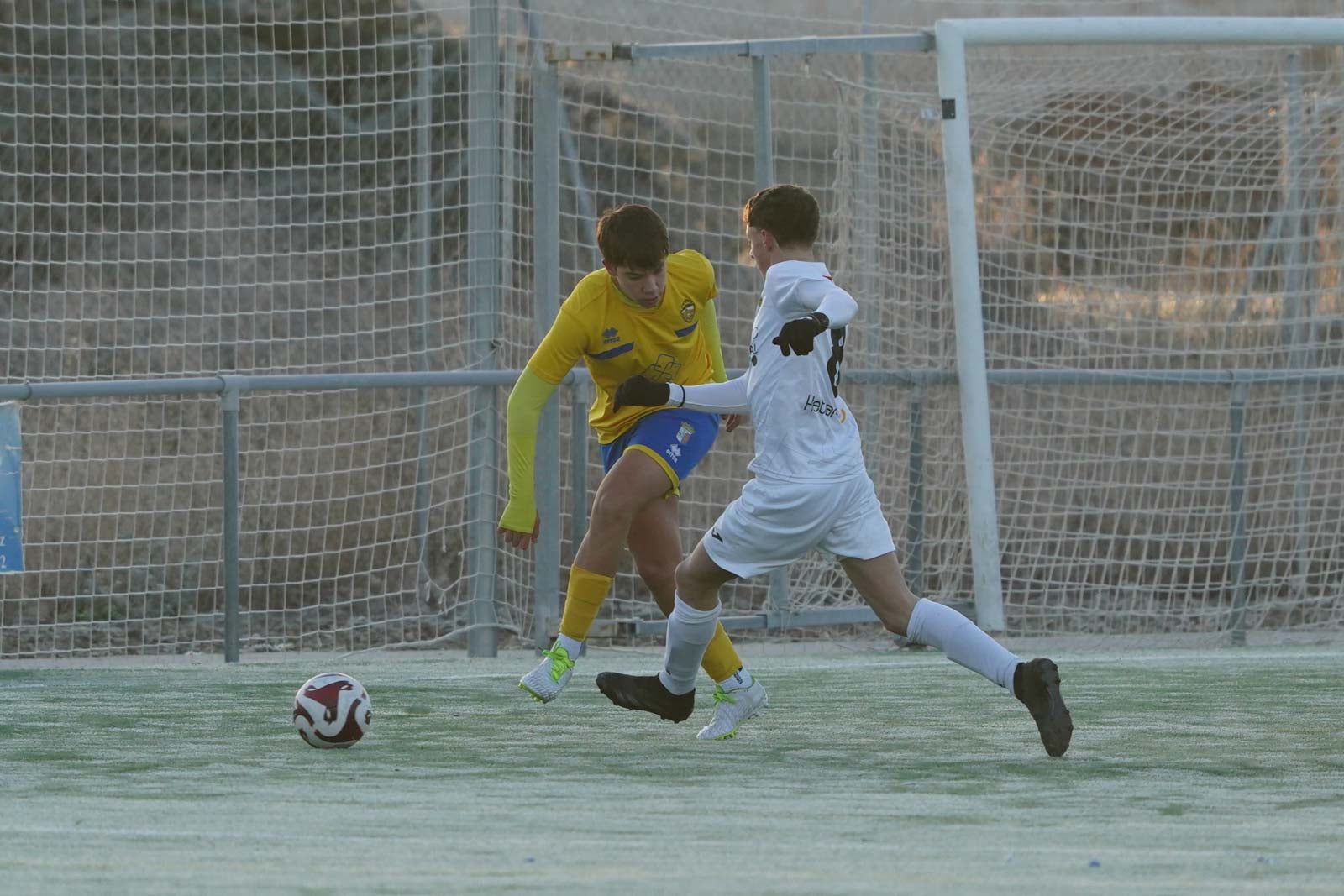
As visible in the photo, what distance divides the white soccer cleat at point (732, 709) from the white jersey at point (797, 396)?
0.74 meters

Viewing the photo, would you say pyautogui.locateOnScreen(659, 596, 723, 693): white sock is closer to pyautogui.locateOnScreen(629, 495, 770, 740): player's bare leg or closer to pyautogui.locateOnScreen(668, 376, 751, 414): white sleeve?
pyautogui.locateOnScreen(629, 495, 770, 740): player's bare leg

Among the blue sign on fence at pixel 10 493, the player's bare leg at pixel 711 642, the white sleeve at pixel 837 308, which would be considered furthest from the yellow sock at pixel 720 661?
the blue sign on fence at pixel 10 493

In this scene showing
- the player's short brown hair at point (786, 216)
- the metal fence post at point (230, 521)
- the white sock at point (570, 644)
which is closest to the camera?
the player's short brown hair at point (786, 216)

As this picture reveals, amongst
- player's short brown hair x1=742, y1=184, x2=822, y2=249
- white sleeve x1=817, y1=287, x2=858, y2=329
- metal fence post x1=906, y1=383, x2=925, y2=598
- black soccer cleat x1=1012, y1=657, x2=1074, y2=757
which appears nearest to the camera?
black soccer cleat x1=1012, y1=657, x2=1074, y2=757

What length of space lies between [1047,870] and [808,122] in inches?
291

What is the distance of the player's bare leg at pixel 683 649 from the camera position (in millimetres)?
5137

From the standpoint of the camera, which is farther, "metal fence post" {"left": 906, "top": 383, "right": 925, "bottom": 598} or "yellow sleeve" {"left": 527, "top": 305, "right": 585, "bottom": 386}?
"metal fence post" {"left": 906, "top": 383, "right": 925, "bottom": 598}

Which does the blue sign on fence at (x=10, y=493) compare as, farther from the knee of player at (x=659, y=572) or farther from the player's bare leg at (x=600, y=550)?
the knee of player at (x=659, y=572)

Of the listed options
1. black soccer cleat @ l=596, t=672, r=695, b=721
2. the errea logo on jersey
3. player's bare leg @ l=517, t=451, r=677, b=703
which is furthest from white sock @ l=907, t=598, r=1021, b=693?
player's bare leg @ l=517, t=451, r=677, b=703

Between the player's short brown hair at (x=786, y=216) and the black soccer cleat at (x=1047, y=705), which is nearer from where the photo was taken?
the black soccer cleat at (x=1047, y=705)

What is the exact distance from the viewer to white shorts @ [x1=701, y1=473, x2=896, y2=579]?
4930mm

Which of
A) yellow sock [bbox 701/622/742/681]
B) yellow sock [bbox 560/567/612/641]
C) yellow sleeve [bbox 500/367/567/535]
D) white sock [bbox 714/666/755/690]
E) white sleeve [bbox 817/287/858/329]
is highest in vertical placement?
white sleeve [bbox 817/287/858/329]

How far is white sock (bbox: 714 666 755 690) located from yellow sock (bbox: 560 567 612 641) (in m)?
0.53

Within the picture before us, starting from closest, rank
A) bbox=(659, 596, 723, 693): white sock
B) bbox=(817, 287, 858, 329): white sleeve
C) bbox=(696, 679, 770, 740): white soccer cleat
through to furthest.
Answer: bbox=(817, 287, 858, 329): white sleeve → bbox=(659, 596, 723, 693): white sock → bbox=(696, 679, 770, 740): white soccer cleat
